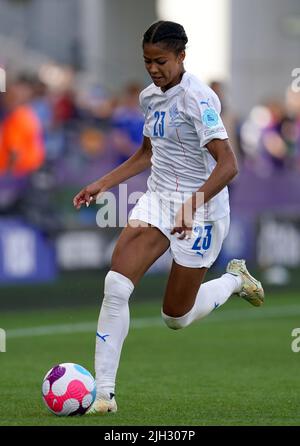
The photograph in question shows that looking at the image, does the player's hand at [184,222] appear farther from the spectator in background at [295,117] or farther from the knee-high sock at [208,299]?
the spectator in background at [295,117]

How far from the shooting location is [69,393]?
24.3 feet

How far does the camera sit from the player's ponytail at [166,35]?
24.8ft

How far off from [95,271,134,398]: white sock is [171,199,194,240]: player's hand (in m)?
0.51

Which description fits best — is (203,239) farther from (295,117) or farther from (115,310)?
(295,117)

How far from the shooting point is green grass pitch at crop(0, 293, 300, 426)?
761 cm

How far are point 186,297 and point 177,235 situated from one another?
41cm

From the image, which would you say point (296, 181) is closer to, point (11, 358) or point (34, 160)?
point (34, 160)

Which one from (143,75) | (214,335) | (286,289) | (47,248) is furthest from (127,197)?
(143,75)

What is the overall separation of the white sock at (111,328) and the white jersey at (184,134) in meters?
0.73

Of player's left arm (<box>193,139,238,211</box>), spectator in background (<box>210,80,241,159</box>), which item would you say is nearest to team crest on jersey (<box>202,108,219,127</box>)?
player's left arm (<box>193,139,238,211</box>)

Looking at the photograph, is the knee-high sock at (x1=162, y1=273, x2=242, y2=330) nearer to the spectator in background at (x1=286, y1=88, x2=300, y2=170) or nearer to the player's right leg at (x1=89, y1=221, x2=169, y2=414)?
the player's right leg at (x1=89, y1=221, x2=169, y2=414)

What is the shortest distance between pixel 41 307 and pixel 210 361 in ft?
14.9

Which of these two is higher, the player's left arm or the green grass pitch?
the player's left arm

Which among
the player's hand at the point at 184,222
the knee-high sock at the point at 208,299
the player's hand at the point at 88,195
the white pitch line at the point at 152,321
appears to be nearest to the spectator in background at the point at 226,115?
the white pitch line at the point at 152,321
